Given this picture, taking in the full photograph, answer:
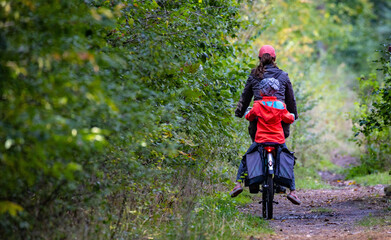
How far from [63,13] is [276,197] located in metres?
6.95

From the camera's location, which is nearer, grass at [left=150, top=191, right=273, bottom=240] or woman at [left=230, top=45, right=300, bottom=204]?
grass at [left=150, top=191, right=273, bottom=240]

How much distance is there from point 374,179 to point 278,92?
6.10 metres

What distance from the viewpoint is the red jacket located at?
6.50m

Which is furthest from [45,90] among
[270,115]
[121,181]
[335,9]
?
[335,9]

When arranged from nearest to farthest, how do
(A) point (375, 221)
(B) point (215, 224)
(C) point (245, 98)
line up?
(B) point (215, 224)
(A) point (375, 221)
(C) point (245, 98)

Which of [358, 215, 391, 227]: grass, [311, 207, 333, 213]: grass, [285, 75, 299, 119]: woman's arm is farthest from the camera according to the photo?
[311, 207, 333, 213]: grass

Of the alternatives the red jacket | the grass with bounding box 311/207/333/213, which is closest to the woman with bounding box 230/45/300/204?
the red jacket

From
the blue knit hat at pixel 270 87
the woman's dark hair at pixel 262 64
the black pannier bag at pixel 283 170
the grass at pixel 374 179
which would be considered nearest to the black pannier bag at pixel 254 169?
the black pannier bag at pixel 283 170

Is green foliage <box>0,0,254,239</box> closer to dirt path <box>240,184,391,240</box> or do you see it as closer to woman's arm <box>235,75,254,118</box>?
woman's arm <box>235,75,254,118</box>

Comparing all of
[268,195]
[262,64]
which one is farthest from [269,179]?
[262,64]

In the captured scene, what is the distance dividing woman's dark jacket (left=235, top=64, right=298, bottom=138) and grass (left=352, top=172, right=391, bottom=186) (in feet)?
17.2

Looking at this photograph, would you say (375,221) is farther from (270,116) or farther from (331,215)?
(270,116)

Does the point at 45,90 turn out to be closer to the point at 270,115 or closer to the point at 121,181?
the point at 121,181

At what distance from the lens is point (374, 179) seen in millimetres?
11641
